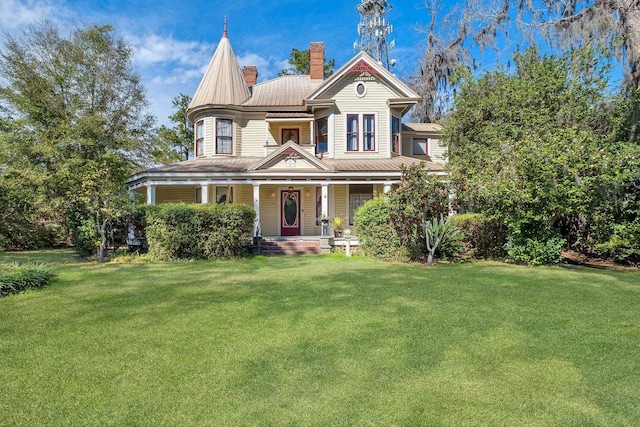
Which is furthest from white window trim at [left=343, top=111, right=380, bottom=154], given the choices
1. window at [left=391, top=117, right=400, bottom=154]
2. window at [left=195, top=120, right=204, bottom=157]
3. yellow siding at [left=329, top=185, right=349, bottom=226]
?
window at [left=195, top=120, right=204, bottom=157]

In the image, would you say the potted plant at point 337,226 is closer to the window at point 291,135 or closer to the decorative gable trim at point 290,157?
the decorative gable trim at point 290,157

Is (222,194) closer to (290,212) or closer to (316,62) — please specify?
→ (290,212)

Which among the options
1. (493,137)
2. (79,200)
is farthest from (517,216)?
(79,200)

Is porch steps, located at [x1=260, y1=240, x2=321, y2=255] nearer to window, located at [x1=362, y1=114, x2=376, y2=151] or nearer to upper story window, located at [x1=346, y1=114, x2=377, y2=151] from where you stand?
upper story window, located at [x1=346, y1=114, x2=377, y2=151]

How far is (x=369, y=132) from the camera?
18.4 m

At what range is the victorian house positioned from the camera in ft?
59.0

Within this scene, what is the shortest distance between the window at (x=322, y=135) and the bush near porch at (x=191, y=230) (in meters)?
7.33

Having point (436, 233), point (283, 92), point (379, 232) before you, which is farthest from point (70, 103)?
point (436, 233)

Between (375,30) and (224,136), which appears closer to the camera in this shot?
(224,136)

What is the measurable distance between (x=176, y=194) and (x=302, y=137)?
7.07 m

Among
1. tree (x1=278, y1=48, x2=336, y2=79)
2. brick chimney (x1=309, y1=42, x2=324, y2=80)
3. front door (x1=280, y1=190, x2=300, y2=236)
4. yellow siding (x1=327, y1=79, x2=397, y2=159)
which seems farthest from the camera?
tree (x1=278, y1=48, x2=336, y2=79)

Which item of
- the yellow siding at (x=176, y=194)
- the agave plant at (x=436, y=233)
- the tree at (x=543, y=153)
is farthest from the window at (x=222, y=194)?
the tree at (x=543, y=153)

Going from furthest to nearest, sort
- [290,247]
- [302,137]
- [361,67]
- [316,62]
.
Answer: [316,62] < [302,137] < [361,67] < [290,247]

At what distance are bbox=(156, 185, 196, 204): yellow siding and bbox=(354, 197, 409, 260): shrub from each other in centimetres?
997
